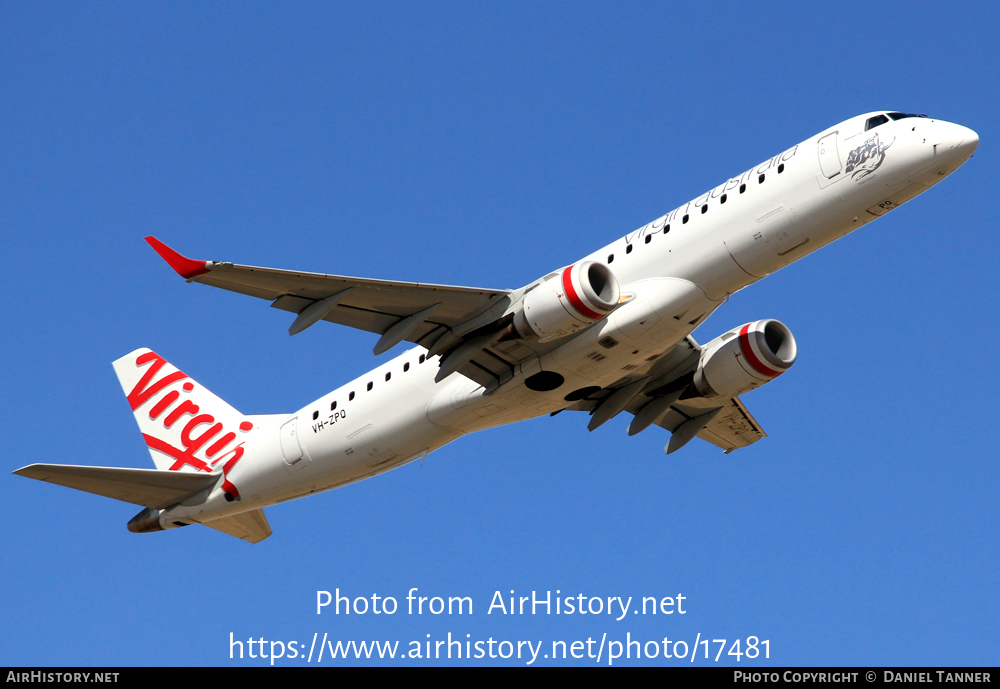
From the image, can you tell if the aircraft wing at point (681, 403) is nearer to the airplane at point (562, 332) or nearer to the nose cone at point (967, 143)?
the airplane at point (562, 332)

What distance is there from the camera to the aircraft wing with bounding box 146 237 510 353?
21.9 m

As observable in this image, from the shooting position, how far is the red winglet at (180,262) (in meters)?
20.8

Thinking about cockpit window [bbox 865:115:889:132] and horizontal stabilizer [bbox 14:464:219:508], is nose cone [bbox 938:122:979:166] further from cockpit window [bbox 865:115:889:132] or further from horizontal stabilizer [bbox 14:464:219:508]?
horizontal stabilizer [bbox 14:464:219:508]

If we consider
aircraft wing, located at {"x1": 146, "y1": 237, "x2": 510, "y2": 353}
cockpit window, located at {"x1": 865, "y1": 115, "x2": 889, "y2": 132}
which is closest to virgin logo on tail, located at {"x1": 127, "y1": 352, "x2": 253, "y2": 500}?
aircraft wing, located at {"x1": 146, "y1": 237, "x2": 510, "y2": 353}

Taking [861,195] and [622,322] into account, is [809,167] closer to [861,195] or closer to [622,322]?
[861,195]

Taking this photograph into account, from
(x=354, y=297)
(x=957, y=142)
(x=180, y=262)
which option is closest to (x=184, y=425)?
(x=354, y=297)

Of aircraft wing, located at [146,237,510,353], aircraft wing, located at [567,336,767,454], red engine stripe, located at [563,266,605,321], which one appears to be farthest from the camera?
aircraft wing, located at [567,336,767,454]

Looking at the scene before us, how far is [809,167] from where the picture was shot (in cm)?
2334

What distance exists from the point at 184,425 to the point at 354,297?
11.3m

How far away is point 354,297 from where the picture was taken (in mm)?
23641

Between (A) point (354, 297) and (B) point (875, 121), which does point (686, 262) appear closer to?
(B) point (875, 121)

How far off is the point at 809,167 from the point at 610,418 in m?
9.00

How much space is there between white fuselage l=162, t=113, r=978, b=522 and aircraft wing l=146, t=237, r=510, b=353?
6.73 feet
